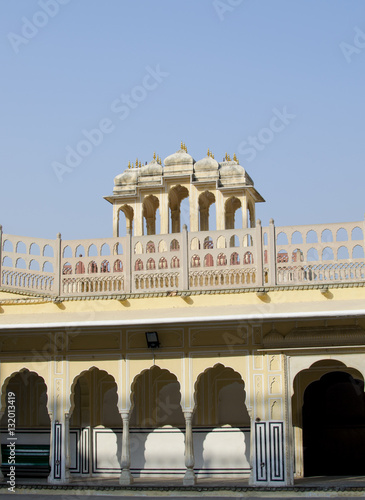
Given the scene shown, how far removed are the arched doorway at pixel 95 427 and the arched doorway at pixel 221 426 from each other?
1494 mm

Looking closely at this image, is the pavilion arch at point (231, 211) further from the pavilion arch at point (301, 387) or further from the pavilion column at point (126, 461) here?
the pavilion column at point (126, 461)

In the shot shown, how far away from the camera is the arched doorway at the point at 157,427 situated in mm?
13539

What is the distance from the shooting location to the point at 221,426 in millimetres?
13398

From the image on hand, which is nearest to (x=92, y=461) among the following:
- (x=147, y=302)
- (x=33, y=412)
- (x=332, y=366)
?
(x=33, y=412)

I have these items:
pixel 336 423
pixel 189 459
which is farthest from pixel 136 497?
pixel 336 423

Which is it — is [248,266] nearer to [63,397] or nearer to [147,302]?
[147,302]

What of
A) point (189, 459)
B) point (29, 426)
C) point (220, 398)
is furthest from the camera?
point (29, 426)

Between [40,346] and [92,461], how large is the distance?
7.98 ft

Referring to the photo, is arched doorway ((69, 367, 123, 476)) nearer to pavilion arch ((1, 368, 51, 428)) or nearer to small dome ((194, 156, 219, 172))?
pavilion arch ((1, 368, 51, 428))

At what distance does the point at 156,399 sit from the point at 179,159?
507 cm

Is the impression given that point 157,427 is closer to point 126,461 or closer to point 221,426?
point 221,426

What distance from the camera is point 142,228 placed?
16.3m

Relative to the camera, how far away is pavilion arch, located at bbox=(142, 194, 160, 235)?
1678 cm

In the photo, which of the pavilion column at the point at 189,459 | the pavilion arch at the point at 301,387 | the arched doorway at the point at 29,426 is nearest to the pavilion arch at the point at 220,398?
the pavilion arch at the point at 301,387
